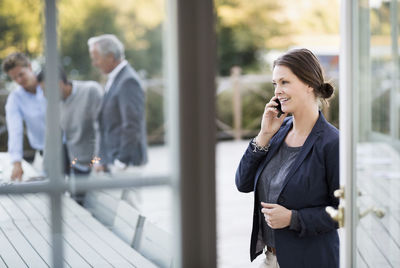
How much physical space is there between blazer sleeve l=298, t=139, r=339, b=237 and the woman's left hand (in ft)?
0.14

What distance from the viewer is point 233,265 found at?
339 centimetres

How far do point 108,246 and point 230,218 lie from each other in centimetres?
292

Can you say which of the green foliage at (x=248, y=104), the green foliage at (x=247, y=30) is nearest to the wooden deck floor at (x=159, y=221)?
the green foliage at (x=248, y=104)

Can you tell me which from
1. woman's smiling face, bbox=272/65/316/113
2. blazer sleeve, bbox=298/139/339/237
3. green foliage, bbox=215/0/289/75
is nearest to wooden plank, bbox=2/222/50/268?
blazer sleeve, bbox=298/139/339/237

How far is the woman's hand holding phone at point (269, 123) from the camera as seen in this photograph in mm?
1990

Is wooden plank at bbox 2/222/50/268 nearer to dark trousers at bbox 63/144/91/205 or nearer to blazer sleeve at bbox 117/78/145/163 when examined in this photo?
dark trousers at bbox 63/144/91/205

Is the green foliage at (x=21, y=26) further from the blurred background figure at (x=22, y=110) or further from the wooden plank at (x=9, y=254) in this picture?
→ the wooden plank at (x=9, y=254)

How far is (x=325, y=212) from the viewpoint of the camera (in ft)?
6.06

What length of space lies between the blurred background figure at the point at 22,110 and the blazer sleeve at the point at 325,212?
0.90 metres

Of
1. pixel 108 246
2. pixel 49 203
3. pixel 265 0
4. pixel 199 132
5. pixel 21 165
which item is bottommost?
pixel 108 246

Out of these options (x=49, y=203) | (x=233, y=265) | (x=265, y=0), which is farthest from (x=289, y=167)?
(x=265, y=0)

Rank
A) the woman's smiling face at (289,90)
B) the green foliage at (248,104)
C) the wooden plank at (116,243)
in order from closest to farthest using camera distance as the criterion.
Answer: the wooden plank at (116,243) → the woman's smiling face at (289,90) → the green foliage at (248,104)

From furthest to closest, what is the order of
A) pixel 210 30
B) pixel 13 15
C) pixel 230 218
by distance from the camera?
pixel 230 218 < pixel 13 15 < pixel 210 30

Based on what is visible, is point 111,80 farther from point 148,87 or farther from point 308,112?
point 308,112
